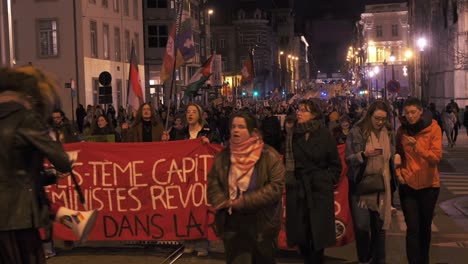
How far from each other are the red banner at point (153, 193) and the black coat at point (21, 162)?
4681mm

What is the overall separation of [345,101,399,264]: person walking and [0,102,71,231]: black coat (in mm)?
3993

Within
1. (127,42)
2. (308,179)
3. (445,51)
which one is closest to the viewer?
(308,179)

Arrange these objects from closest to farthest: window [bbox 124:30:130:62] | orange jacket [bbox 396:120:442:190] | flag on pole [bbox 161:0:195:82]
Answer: orange jacket [bbox 396:120:442:190]
flag on pole [bbox 161:0:195:82]
window [bbox 124:30:130:62]

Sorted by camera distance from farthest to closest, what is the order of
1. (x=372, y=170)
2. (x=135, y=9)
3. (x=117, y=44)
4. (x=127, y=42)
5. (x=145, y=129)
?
1. (x=135, y=9)
2. (x=127, y=42)
3. (x=117, y=44)
4. (x=145, y=129)
5. (x=372, y=170)

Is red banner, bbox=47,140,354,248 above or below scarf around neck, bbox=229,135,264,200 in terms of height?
below

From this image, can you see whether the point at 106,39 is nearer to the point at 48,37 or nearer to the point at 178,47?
the point at 48,37

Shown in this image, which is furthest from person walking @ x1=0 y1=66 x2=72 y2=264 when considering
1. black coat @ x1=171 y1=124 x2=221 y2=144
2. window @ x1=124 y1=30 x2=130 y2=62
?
window @ x1=124 y1=30 x2=130 y2=62

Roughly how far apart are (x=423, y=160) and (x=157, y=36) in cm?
5053

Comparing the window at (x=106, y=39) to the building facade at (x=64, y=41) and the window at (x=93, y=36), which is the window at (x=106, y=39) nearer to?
the building facade at (x=64, y=41)

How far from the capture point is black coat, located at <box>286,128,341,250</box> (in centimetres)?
714

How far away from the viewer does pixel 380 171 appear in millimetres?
7934

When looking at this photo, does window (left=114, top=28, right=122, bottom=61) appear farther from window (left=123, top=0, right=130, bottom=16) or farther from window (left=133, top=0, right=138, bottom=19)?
window (left=133, top=0, right=138, bottom=19)

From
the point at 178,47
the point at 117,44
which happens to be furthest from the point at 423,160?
the point at 117,44

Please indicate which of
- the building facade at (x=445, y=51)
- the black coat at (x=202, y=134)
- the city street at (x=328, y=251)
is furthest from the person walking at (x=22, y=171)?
the building facade at (x=445, y=51)
